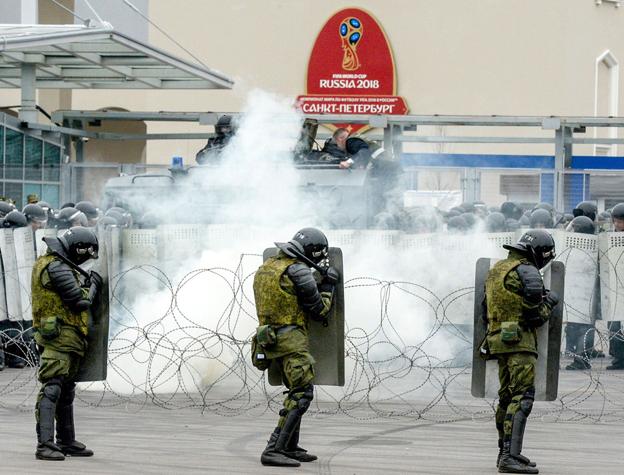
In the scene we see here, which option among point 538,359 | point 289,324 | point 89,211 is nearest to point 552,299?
point 538,359

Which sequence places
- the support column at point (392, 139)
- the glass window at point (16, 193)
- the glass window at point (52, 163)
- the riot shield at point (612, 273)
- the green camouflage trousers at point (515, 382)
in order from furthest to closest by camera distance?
1. the support column at point (392, 139)
2. the glass window at point (52, 163)
3. the glass window at point (16, 193)
4. the riot shield at point (612, 273)
5. the green camouflage trousers at point (515, 382)

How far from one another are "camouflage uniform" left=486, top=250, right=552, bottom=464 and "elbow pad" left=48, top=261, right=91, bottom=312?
2.81 metres

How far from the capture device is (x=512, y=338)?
8.98 m

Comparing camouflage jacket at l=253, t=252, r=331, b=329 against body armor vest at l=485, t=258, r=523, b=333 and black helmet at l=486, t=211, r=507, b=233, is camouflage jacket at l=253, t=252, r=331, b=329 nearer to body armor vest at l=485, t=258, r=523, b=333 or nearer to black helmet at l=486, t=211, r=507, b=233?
body armor vest at l=485, t=258, r=523, b=333

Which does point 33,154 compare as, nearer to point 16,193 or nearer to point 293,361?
point 16,193

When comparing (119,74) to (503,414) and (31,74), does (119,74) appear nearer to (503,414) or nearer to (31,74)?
(31,74)

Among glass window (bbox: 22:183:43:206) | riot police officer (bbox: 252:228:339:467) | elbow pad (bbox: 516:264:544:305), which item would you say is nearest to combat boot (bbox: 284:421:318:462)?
riot police officer (bbox: 252:228:339:467)

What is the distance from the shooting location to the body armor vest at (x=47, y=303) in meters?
9.38

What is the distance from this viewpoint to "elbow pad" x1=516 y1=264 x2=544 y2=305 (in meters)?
8.98

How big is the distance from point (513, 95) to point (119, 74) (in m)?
16.4

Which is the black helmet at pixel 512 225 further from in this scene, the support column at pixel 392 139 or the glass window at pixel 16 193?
the glass window at pixel 16 193

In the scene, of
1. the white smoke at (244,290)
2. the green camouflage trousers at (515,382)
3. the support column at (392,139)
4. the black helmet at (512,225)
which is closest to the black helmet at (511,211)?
the black helmet at (512,225)

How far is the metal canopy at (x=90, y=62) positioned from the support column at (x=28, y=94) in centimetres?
8

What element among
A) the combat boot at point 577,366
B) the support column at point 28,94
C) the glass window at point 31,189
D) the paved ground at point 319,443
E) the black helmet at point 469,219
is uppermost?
the support column at point 28,94
